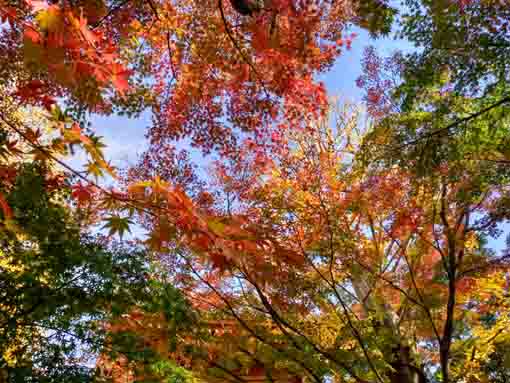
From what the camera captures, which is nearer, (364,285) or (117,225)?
(117,225)


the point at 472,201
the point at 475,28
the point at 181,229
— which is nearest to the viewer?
the point at 181,229

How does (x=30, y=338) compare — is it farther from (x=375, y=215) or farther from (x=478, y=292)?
(x=478, y=292)

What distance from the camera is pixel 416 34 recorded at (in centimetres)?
479

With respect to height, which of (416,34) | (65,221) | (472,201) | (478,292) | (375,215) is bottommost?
(65,221)

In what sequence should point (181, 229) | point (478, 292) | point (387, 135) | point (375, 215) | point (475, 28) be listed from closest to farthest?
point (181, 229) → point (475, 28) → point (387, 135) → point (478, 292) → point (375, 215)

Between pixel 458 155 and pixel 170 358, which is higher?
pixel 458 155

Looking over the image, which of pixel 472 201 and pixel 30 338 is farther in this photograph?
pixel 472 201

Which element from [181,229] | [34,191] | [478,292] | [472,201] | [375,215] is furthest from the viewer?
[375,215]

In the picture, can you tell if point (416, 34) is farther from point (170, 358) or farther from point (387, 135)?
point (170, 358)

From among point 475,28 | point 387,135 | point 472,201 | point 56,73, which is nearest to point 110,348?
point 56,73

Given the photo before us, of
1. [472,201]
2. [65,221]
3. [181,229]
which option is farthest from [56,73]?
[472,201]

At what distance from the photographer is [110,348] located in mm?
4562

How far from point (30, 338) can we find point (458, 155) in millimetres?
6227

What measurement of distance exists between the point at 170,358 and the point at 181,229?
3.43 metres
